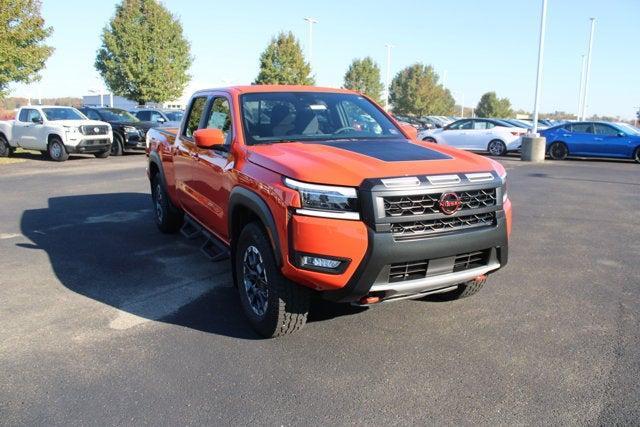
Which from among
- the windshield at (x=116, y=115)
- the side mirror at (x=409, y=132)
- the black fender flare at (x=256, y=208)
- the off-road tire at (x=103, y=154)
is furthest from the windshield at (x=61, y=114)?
the black fender flare at (x=256, y=208)

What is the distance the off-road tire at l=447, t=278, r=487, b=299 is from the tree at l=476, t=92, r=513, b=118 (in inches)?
3133

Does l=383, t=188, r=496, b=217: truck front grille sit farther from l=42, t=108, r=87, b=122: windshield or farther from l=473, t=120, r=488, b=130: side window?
l=473, t=120, r=488, b=130: side window

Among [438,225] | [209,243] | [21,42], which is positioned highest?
[21,42]

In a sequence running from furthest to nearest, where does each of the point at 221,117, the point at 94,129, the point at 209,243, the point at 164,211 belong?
the point at 94,129 < the point at 164,211 < the point at 209,243 < the point at 221,117

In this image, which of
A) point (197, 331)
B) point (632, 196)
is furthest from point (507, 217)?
point (632, 196)

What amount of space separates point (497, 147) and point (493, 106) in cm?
6286

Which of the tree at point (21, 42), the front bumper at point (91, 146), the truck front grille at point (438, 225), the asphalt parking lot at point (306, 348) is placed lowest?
the asphalt parking lot at point (306, 348)

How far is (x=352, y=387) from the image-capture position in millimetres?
3258

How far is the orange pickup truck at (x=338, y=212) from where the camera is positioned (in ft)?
10.8

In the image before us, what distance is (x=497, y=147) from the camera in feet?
68.5

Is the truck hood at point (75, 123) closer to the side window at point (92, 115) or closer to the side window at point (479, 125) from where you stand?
the side window at point (92, 115)

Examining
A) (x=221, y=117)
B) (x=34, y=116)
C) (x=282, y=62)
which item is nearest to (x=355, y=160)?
(x=221, y=117)

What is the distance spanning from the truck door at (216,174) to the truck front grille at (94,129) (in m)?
13.8

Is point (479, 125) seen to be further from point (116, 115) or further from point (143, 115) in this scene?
point (116, 115)
